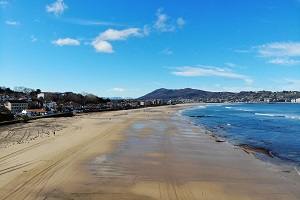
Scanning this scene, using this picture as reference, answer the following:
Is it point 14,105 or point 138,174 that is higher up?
point 14,105

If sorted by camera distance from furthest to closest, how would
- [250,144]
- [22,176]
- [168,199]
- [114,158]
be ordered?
1. [250,144]
2. [114,158]
3. [22,176]
4. [168,199]

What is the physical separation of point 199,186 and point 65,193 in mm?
5608

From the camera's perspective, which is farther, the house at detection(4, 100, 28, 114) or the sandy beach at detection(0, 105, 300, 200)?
the house at detection(4, 100, 28, 114)

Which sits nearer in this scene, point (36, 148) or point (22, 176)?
point (22, 176)

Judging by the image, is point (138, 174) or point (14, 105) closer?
point (138, 174)

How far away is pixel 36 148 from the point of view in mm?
20188

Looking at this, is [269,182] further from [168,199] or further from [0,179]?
[0,179]

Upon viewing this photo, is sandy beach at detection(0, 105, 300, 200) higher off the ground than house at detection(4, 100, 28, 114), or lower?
lower

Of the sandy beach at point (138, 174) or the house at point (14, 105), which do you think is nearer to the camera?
the sandy beach at point (138, 174)

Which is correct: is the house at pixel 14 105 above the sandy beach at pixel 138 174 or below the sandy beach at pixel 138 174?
above

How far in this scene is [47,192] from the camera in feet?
35.4

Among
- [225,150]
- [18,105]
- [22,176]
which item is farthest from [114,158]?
[18,105]

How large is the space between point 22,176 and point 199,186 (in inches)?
322

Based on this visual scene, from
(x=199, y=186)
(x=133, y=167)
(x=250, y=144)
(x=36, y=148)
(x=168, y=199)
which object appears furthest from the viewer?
(x=250, y=144)
